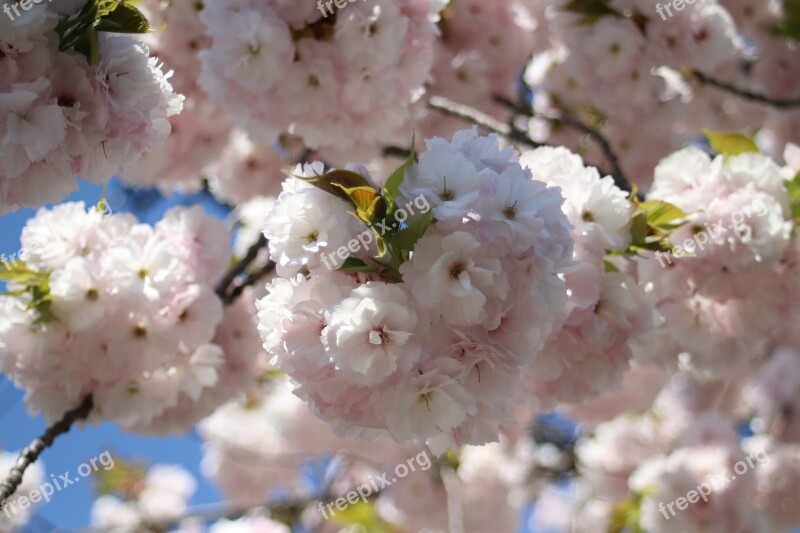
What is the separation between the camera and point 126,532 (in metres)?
3.71

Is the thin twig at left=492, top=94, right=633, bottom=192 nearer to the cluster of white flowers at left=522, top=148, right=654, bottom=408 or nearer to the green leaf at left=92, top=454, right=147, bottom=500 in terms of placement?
the cluster of white flowers at left=522, top=148, right=654, bottom=408

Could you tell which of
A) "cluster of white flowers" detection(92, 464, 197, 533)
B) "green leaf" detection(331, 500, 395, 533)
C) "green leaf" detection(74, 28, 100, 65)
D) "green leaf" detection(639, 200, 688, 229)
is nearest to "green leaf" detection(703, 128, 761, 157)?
"green leaf" detection(639, 200, 688, 229)

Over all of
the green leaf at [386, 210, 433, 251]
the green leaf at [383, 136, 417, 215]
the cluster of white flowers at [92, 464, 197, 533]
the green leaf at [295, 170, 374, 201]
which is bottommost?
the cluster of white flowers at [92, 464, 197, 533]

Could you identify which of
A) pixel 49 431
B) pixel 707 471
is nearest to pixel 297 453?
pixel 707 471

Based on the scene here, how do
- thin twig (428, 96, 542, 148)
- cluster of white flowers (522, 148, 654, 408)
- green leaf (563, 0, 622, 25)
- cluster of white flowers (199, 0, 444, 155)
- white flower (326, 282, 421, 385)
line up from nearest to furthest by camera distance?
1. white flower (326, 282, 421, 385)
2. cluster of white flowers (522, 148, 654, 408)
3. cluster of white flowers (199, 0, 444, 155)
4. thin twig (428, 96, 542, 148)
5. green leaf (563, 0, 622, 25)

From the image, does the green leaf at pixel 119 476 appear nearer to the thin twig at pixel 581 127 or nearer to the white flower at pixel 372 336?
the thin twig at pixel 581 127

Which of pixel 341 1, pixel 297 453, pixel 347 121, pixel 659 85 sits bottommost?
pixel 297 453

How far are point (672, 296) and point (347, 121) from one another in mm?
1023

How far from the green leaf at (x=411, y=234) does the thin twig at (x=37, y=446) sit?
1.07 m

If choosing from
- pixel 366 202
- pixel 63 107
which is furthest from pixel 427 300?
pixel 63 107

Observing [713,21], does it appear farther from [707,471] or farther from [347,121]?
[707,471]

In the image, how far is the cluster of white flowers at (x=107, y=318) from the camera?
6.01ft

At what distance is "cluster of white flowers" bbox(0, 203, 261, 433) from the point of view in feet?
6.01

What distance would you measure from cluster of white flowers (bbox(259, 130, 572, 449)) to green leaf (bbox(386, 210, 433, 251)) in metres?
0.02
